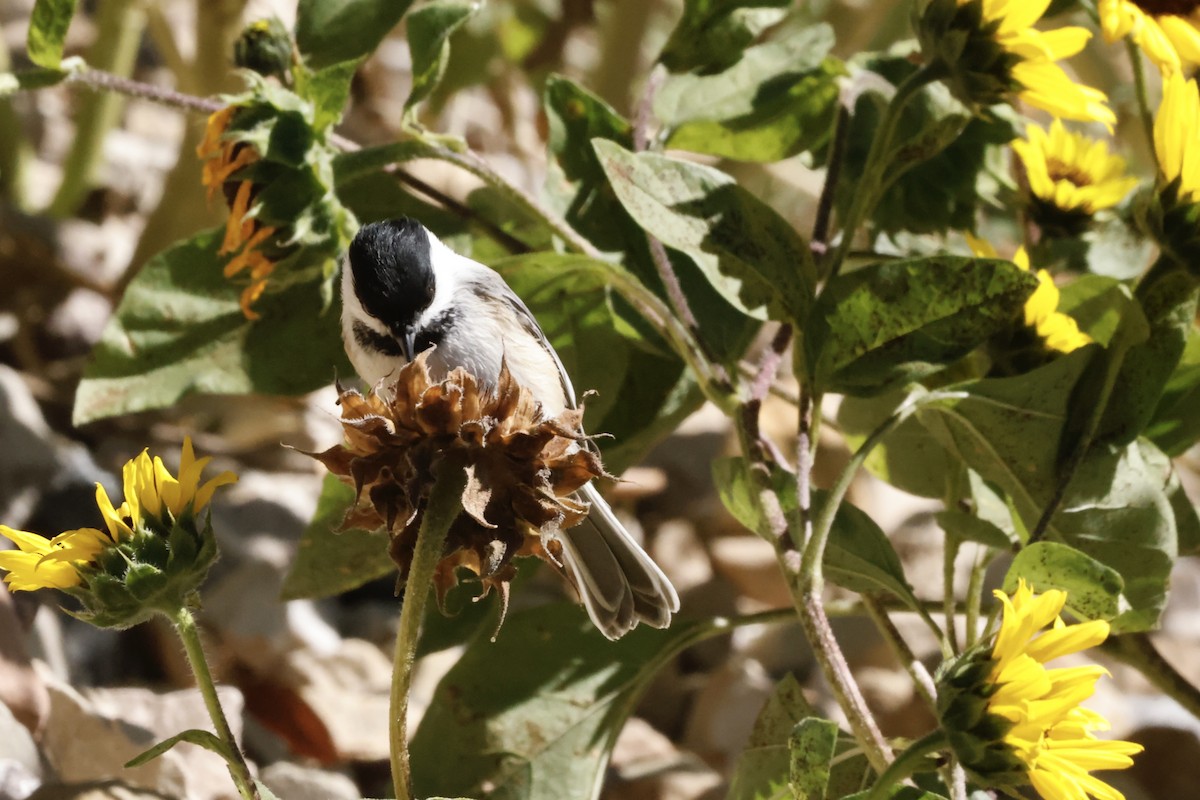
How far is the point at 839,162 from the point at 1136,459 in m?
0.38

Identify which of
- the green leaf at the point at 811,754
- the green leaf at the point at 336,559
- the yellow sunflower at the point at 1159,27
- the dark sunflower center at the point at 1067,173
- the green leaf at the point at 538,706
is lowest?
the green leaf at the point at 538,706

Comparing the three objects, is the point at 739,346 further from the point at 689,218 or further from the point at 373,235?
the point at 373,235

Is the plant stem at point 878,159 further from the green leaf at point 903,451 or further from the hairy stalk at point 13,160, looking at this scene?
the hairy stalk at point 13,160

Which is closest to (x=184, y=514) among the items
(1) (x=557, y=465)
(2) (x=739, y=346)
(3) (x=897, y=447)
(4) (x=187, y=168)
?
(1) (x=557, y=465)

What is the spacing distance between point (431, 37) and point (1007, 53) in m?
0.46

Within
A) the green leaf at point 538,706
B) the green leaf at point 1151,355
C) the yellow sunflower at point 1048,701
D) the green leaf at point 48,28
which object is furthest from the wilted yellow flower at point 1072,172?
the green leaf at point 48,28

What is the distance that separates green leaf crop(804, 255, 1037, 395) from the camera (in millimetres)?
938

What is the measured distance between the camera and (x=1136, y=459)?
1.00m

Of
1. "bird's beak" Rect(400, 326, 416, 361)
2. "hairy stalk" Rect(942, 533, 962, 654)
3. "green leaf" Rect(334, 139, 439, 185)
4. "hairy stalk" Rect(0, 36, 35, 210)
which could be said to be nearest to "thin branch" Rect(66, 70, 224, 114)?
"green leaf" Rect(334, 139, 439, 185)

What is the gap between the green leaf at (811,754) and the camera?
0.75 meters

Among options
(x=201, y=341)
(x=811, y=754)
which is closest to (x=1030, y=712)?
(x=811, y=754)

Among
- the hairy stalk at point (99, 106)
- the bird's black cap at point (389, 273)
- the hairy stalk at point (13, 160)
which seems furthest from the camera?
the hairy stalk at point (13, 160)

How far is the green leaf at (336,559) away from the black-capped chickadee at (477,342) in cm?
15

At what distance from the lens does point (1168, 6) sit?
105cm
